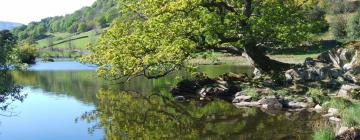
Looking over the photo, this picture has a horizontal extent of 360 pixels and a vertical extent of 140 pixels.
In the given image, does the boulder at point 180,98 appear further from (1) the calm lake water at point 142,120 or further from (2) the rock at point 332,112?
(2) the rock at point 332,112

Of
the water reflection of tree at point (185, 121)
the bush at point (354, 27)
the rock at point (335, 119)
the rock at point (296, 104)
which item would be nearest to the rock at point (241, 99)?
the water reflection of tree at point (185, 121)

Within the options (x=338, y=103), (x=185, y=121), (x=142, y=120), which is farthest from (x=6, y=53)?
(x=338, y=103)

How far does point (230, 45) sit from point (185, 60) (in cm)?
509

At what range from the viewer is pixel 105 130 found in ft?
100

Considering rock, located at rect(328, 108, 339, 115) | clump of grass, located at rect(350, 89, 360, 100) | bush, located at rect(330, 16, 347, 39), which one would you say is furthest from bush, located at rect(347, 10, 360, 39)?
rock, located at rect(328, 108, 339, 115)

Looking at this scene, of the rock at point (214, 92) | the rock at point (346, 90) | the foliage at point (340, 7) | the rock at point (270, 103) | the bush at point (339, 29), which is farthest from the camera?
the foliage at point (340, 7)

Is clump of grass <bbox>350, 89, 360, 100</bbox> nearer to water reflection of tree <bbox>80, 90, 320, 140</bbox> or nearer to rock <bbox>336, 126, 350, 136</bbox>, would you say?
water reflection of tree <bbox>80, 90, 320, 140</bbox>

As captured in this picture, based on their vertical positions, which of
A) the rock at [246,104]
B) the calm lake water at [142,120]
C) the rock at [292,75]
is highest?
the rock at [292,75]

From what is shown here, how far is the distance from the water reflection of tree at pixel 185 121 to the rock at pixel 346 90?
647cm

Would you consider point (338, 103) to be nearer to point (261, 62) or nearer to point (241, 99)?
point (241, 99)

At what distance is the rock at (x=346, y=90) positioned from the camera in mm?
36781

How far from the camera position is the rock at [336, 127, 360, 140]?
23.5m

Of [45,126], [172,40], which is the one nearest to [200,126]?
[45,126]

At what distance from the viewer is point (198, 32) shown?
43.0m
